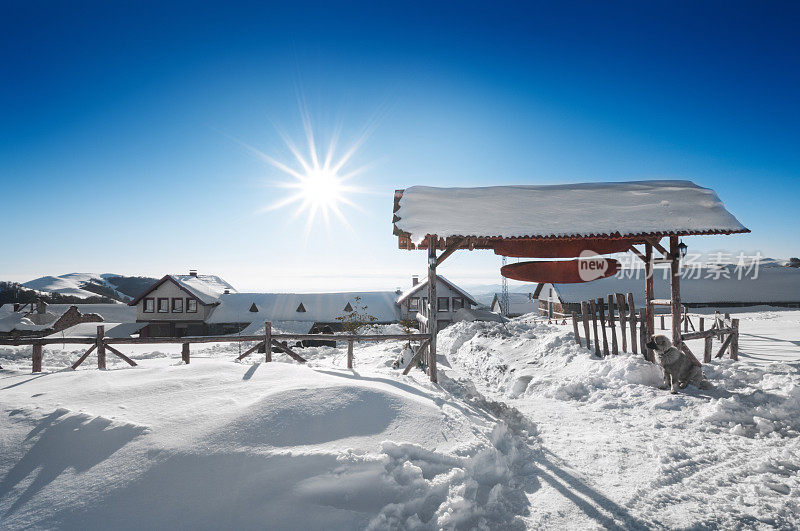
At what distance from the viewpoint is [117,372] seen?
18.2ft

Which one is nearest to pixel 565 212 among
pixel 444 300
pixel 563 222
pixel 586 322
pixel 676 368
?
pixel 563 222

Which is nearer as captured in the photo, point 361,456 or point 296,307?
point 361,456

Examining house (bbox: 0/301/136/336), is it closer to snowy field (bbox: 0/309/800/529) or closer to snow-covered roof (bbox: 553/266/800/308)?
snowy field (bbox: 0/309/800/529)

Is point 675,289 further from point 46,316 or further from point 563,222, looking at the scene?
point 46,316

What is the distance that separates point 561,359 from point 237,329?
28.7 metres

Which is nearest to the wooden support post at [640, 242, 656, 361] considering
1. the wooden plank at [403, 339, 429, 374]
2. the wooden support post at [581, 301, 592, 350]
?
the wooden support post at [581, 301, 592, 350]

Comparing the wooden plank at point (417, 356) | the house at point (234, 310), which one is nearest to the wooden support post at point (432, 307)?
the wooden plank at point (417, 356)

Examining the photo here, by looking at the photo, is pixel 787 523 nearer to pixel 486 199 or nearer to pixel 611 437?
pixel 611 437

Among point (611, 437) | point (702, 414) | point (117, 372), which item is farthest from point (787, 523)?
point (117, 372)

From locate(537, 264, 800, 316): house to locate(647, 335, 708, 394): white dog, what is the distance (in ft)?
77.4

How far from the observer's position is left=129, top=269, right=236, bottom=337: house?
2986 centimetres

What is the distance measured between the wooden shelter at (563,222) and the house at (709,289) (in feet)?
75.4

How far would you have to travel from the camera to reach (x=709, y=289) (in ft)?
103

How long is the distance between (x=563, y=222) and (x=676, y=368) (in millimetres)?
3482
